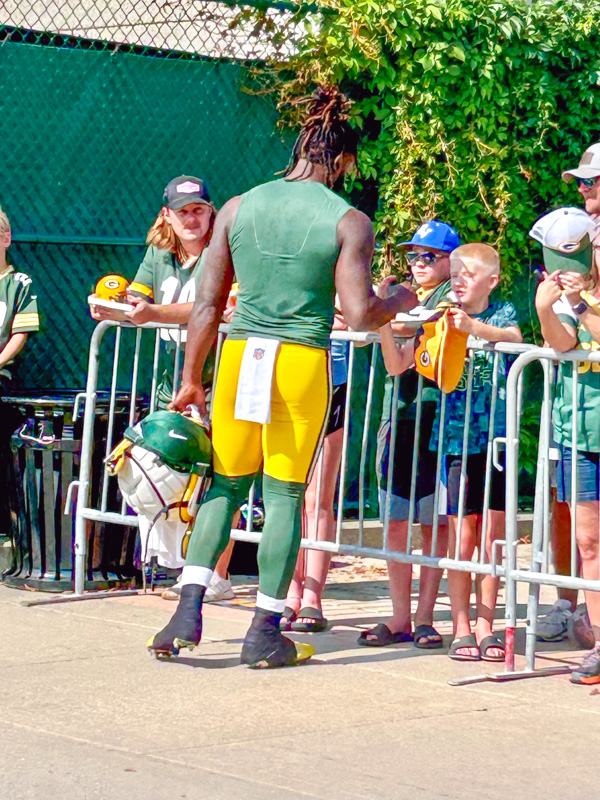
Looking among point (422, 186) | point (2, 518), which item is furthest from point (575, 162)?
point (2, 518)

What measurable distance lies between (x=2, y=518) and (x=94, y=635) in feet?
6.45

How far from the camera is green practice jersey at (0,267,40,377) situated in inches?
313

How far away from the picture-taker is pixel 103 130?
888 cm

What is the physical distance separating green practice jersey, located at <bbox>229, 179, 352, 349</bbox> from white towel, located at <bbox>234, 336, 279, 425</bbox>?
7cm

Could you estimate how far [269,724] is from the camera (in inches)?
198

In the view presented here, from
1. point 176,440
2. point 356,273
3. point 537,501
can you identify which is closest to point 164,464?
point 176,440

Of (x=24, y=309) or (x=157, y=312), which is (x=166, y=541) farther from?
(x=24, y=309)

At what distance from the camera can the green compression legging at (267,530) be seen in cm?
589

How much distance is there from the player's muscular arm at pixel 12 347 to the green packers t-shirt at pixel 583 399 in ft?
10.4

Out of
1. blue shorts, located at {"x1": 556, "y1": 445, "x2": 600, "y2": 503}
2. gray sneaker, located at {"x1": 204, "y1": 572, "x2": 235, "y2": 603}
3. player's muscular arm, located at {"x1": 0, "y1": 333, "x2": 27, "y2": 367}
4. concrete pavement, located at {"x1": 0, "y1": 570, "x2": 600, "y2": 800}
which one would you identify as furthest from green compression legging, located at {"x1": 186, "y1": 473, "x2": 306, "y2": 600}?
player's muscular arm, located at {"x1": 0, "y1": 333, "x2": 27, "y2": 367}

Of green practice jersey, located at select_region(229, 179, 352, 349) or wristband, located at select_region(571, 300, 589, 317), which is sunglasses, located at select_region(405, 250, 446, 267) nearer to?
green practice jersey, located at select_region(229, 179, 352, 349)

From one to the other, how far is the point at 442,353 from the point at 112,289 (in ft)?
6.04

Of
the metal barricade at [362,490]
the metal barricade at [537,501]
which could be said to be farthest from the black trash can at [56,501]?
the metal barricade at [537,501]

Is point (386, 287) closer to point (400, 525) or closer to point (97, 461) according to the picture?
point (400, 525)
